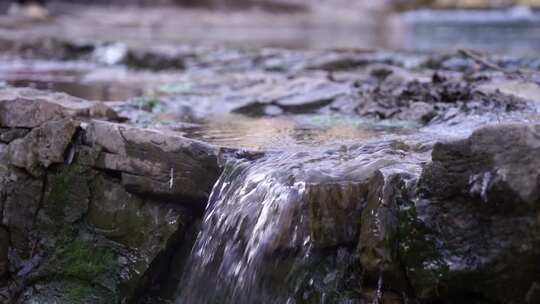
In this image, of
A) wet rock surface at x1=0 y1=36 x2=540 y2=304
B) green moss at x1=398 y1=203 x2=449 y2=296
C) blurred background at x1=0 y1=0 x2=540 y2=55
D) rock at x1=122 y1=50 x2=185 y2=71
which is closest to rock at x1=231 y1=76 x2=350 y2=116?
wet rock surface at x1=0 y1=36 x2=540 y2=304

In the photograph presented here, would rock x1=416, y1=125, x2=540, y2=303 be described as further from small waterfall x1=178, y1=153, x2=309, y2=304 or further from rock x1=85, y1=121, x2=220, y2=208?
rock x1=85, y1=121, x2=220, y2=208

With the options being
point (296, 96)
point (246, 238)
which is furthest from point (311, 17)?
point (246, 238)

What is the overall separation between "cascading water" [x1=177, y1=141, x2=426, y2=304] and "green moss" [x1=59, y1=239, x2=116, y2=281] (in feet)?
1.38

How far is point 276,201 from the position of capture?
2742 mm

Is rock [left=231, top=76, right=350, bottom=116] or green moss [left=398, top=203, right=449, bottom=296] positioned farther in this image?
rock [left=231, top=76, right=350, bottom=116]

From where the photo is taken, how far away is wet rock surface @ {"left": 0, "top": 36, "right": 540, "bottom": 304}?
236 cm

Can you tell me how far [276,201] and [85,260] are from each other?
1053 millimetres

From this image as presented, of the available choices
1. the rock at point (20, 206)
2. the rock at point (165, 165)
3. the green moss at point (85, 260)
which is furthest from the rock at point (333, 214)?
the rock at point (20, 206)

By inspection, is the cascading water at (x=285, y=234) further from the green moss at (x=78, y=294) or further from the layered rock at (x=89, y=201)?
the green moss at (x=78, y=294)

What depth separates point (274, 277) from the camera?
106 inches

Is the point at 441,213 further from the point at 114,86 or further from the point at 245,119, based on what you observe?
the point at 114,86

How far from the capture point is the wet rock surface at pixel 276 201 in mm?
2357

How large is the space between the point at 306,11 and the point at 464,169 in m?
17.5

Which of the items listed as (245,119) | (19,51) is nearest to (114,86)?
(245,119)
